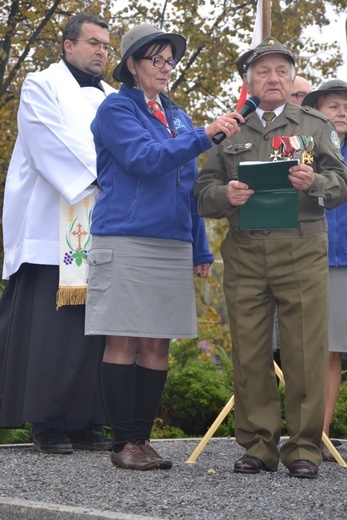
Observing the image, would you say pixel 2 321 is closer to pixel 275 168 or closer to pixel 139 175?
pixel 139 175

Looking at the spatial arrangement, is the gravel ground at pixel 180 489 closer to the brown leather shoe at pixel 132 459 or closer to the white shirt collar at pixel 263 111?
the brown leather shoe at pixel 132 459

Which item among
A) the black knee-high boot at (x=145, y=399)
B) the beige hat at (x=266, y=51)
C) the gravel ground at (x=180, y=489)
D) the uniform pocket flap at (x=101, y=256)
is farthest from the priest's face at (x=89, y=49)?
the gravel ground at (x=180, y=489)

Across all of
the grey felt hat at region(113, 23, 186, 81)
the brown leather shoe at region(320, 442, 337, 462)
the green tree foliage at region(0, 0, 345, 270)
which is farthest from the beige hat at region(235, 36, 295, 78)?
the green tree foliage at region(0, 0, 345, 270)

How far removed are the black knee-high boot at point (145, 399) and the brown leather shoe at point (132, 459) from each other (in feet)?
0.35

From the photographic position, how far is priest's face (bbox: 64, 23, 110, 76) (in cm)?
639

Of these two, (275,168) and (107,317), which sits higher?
(275,168)

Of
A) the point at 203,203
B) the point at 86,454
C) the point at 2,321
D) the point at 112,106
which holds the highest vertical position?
the point at 112,106

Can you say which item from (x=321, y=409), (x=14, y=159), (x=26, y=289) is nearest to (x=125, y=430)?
(x=321, y=409)

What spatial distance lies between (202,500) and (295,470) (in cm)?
78

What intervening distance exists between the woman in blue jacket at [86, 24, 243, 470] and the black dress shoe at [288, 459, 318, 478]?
0.63m

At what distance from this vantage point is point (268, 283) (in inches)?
207

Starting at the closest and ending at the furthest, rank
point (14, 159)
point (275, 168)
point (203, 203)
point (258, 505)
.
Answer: point (258, 505)
point (275, 168)
point (203, 203)
point (14, 159)

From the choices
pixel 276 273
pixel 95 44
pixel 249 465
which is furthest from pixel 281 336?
pixel 95 44

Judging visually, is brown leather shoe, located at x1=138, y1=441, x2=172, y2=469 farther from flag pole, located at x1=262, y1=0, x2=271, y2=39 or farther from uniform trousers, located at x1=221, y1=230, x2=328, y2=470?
flag pole, located at x1=262, y1=0, x2=271, y2=39
